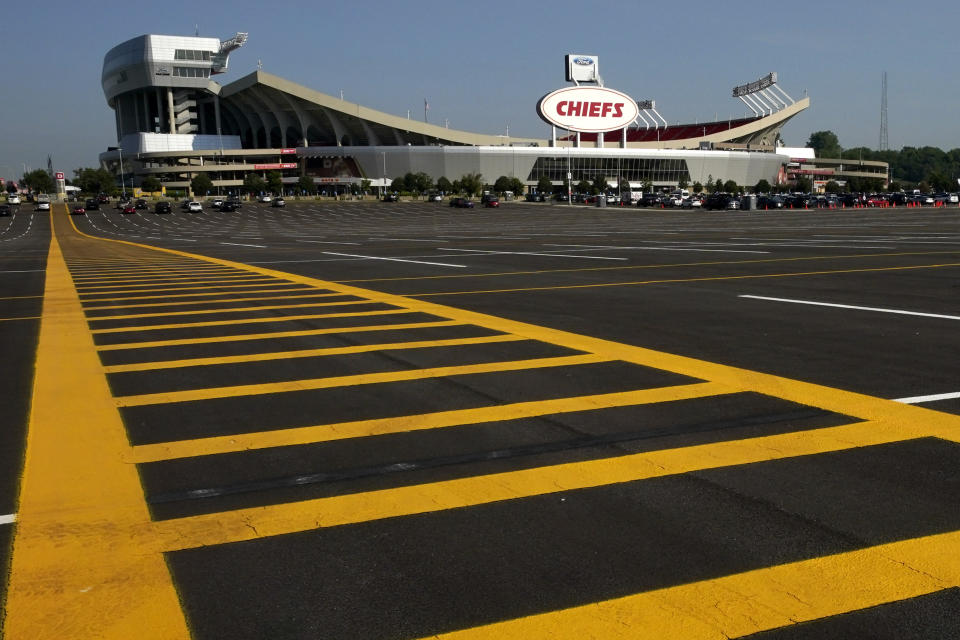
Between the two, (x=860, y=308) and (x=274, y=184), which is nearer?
(x=860, y=308)

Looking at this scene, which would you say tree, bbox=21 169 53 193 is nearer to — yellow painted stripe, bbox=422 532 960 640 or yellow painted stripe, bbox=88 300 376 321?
yellow painted stripe, bbox=88 300 376 321

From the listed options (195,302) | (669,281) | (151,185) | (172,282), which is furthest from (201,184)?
(669,281)

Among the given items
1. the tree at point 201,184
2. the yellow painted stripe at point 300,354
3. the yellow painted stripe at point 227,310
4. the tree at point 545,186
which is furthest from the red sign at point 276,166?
the yellow painted stripe at point 300,354

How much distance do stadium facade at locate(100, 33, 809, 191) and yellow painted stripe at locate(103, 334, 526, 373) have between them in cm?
12957

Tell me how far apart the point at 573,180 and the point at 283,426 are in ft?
453

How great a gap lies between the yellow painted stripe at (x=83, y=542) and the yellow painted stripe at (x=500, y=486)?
0.28 meters

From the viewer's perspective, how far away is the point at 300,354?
8.48 m

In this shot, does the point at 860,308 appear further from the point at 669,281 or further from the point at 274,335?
the point at 274,335

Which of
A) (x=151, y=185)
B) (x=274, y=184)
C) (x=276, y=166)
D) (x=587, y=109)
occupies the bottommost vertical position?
(x=274, y=184)

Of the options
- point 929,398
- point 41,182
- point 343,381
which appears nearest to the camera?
point 929,398

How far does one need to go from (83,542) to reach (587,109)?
11619 cm

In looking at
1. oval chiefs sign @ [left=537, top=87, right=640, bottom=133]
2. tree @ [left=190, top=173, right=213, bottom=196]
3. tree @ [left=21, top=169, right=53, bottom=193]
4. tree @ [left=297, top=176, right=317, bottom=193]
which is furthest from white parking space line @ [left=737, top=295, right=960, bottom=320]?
tree @ [left=21, top=169, right=53, bottom=193]

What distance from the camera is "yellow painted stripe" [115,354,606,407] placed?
22.1ft

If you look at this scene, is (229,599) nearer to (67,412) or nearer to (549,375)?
(67,412)
